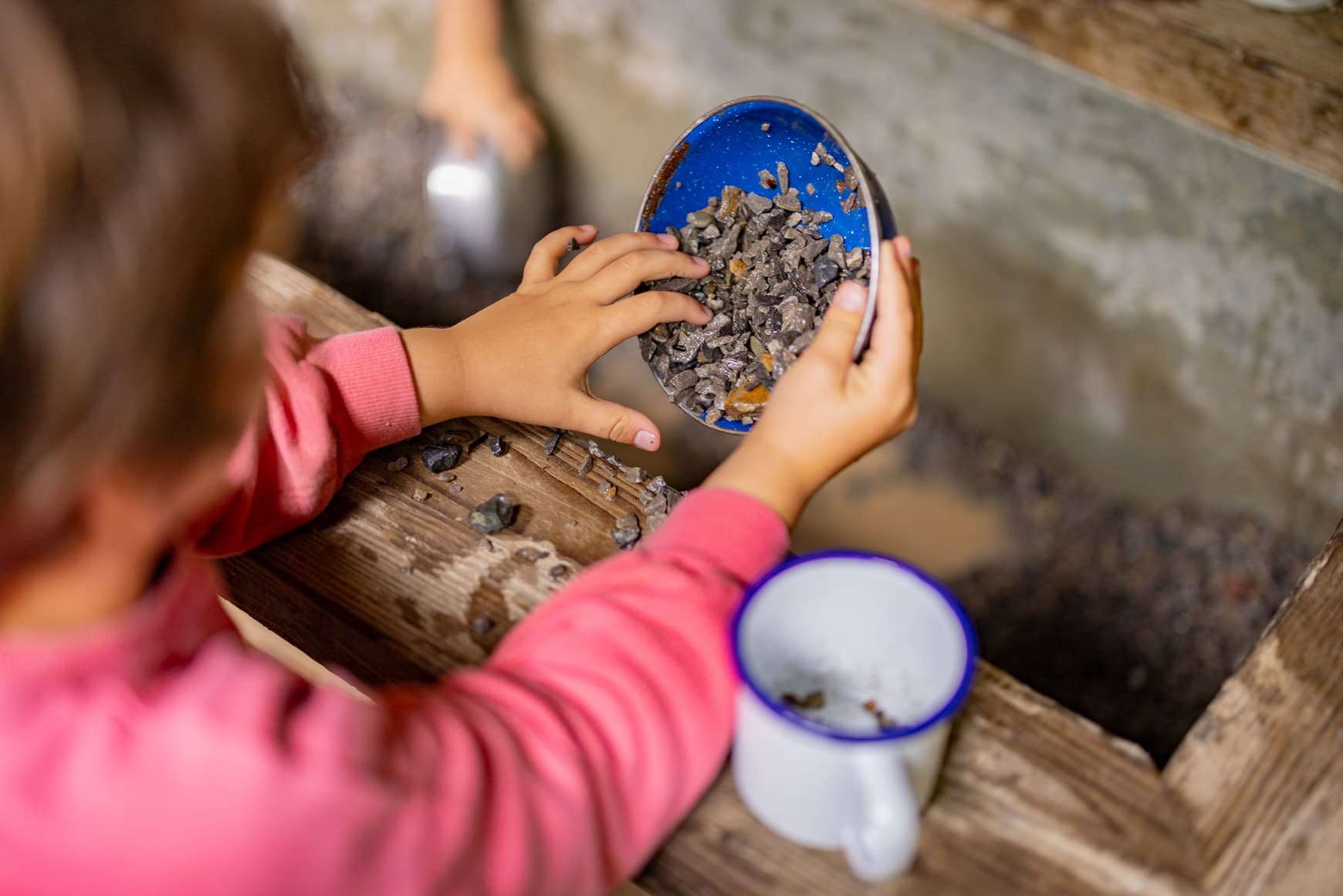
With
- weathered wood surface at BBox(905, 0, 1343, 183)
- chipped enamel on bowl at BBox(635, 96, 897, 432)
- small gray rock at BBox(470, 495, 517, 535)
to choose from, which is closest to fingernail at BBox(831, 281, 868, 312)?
chipped enamel on bowl at BBox(635, 96, 897, 432)

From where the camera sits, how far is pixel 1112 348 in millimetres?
1743

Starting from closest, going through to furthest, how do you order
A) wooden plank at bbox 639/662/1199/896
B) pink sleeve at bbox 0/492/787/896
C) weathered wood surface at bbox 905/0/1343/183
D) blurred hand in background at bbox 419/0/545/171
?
pink sleeve at bbox 0/492/787/896, wooden plank at bbox 639/662/1199/896, weathered wood surface at bbox 905/0/1343/183, blurred hand in background at bbox 419/0/545/171

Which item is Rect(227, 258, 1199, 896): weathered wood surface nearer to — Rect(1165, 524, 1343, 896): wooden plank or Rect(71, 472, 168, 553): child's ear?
Rect(1165, 524, 1343, 896): wooden plank

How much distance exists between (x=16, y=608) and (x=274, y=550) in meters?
0.25

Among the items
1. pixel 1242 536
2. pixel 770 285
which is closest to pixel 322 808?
pixel 770 285

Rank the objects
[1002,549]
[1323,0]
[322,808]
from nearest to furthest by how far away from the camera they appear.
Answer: [322,808]
[1323,0]
[1002,549]

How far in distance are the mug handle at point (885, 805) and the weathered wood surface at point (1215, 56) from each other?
0.93 m

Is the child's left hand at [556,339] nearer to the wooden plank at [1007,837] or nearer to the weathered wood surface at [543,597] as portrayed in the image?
the weathered wood surface at [543,597]

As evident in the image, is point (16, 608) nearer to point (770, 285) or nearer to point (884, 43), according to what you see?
point (770, 285)

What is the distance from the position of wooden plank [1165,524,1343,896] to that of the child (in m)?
0.30

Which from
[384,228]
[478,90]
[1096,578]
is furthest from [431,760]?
[384,228]

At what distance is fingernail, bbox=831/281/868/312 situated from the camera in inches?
32.0

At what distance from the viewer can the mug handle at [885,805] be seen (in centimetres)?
58

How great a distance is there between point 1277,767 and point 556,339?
627mm
